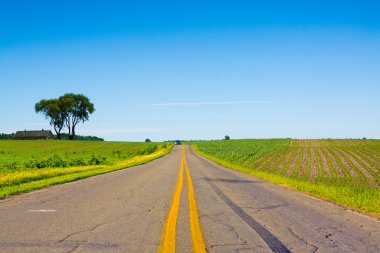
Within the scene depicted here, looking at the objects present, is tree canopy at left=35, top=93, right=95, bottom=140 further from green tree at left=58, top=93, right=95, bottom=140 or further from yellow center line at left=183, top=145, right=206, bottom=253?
yellow center line at left=183, top=145, right=206, bottom=253

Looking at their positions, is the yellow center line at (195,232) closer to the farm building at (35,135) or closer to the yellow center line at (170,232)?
the yellow center line at (170,232)

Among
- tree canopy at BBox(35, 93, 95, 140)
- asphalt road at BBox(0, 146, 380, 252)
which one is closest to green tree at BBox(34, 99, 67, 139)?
tree canopy at BBox(35, 93, 95, 140)

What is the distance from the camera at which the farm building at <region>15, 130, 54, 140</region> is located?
13600cm

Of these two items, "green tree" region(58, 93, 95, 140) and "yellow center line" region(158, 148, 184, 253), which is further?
"green tree" region(58, 93, 95, 140)

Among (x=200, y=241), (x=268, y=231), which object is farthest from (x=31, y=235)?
(x=268, y=231)

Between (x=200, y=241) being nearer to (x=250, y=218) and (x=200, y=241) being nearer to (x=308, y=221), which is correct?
(x=250, y=218)

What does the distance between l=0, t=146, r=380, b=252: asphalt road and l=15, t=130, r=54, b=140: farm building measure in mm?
134800

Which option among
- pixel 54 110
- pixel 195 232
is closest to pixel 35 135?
pixel 54 110

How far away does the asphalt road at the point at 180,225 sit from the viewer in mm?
5078

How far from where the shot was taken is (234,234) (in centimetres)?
582

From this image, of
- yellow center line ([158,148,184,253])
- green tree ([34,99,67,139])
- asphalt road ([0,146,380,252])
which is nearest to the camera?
yellow center line ([158,148,184,253])

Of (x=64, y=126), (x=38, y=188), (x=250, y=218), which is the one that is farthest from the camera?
(x=64, y=126)

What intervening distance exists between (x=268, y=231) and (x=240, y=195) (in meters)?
5.29

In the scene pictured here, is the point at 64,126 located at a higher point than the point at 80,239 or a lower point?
higher
